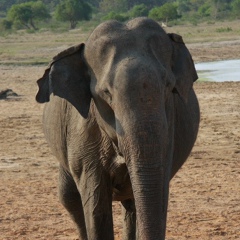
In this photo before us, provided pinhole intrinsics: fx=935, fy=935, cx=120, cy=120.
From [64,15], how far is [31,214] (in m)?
56.6

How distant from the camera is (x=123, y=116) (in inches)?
215

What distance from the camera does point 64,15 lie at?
65312 millimetres

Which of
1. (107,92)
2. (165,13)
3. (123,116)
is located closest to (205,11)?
(165,13)

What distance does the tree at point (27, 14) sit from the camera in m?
63.9

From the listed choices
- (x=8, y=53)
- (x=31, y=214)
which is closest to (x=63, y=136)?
(x=31, y=214)

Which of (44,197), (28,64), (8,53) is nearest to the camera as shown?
(44,197)

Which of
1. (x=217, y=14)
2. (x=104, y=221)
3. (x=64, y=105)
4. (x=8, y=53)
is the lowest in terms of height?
(x=217, y=14)

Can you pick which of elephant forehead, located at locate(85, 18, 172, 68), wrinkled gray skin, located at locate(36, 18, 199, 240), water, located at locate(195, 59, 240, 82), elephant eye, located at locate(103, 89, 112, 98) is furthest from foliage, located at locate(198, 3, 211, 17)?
elephant eye, located at locate(103, 89, 112, 98)

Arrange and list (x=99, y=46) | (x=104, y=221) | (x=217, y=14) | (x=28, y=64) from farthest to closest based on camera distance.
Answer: (x=217, y=14), (x=28, y=64), (x=104, y=221), (x=99, y=46)

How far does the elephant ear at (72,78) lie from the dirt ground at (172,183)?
8.40ft

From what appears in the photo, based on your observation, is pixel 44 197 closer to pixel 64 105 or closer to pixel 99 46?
pixel 64 105

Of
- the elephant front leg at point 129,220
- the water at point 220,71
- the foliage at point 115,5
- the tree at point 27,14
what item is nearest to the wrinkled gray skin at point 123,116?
the elephant front leg at point 129,220

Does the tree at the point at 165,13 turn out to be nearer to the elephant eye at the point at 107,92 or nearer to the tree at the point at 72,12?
the tree at the point at 72,12

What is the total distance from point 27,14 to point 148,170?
196 feet
